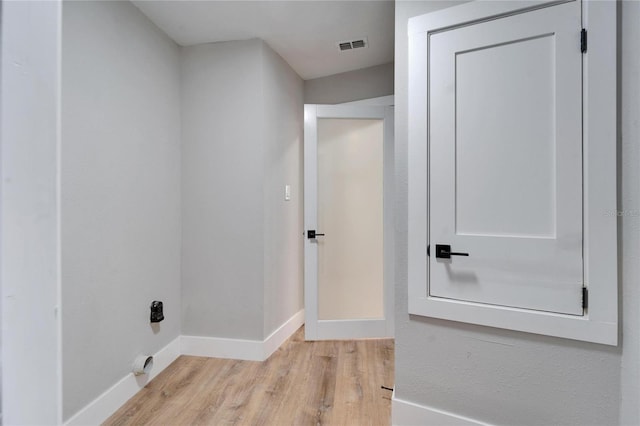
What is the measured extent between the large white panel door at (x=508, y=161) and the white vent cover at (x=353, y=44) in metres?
1.04

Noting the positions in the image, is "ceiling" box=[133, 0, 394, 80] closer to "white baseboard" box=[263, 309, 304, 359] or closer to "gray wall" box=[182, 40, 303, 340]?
"gray wall" box=[182, 40, 303, 340]

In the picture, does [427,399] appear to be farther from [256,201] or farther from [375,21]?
[375,21]

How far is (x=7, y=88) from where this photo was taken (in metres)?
0.34

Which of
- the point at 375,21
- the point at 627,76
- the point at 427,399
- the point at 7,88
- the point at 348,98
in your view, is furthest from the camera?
the point at 348,98

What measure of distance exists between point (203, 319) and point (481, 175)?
2144mm

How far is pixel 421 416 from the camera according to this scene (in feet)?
5.31

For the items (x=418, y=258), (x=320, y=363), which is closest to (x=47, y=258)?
(x=418, y=258)

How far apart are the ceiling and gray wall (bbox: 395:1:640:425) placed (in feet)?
1.88

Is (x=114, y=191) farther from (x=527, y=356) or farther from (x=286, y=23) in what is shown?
(x=527, y=356)

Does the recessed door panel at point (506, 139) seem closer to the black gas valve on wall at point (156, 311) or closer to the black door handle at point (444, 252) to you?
the black door handle at point (444, 252)

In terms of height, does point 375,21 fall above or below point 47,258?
above

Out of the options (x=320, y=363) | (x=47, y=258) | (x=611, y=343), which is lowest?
(x=320, y=363)

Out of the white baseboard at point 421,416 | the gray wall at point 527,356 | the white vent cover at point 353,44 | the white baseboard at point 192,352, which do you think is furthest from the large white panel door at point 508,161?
the white baseboard at point 192,352

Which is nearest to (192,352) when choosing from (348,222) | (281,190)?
(281,190)
